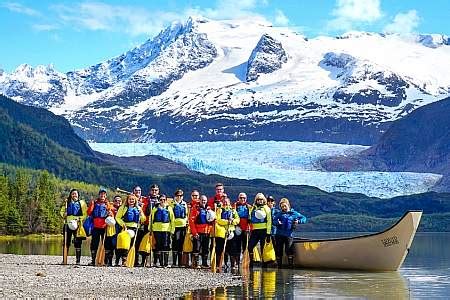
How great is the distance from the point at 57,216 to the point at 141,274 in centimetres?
6897

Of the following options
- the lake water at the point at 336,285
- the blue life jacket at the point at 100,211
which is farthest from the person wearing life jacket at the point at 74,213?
the lake water at the point at 336,285

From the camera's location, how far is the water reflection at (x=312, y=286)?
73.0ft

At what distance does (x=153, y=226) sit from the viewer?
29453mm

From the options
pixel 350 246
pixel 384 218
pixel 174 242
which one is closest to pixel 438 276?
pixel 350 246

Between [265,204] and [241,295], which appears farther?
[265,204]

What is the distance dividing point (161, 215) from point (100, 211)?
1984 millimetres

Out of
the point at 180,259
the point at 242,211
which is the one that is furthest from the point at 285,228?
the point at 180,259

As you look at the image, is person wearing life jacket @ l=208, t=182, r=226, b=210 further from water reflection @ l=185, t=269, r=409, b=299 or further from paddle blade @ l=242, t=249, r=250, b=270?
water reflection @ l=185, t=269, r=409, b=299

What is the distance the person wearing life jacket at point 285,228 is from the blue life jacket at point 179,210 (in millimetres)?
3319

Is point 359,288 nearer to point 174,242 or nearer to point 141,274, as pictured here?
point 141,274

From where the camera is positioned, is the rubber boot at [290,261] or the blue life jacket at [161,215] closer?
the blue life jacket at [161,215]

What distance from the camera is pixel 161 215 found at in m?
29.4

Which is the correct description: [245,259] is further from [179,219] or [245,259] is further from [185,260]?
[179,219]

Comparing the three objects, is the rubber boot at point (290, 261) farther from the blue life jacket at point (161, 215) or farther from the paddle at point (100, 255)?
the paddle at point (100, 255)
